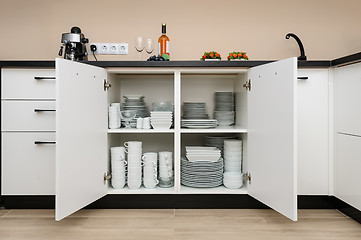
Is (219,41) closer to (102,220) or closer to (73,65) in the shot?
(73,65)

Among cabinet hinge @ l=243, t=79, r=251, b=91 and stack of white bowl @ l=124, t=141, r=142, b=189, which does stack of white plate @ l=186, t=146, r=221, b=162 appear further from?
cabinet hinge @ l=243, t=79, r=251, b=91

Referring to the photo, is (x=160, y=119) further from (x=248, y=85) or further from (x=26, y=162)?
(x=26, y=162)

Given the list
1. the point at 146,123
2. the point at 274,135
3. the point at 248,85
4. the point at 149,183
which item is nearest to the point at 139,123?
the point at 146,123

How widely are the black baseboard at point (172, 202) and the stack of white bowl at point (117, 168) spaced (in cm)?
8

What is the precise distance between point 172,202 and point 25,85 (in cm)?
113

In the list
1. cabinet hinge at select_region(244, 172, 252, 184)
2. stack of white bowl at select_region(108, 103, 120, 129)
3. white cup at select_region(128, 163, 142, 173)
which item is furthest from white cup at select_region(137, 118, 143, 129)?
cabinet hinge at select_region(244, 172, 252, 184)

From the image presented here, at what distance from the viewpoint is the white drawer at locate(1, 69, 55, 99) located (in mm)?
1898

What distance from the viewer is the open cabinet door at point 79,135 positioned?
148 centimetres

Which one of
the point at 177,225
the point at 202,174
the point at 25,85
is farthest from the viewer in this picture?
the point at 202,174

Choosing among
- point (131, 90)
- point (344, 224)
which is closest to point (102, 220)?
point (131, 90)

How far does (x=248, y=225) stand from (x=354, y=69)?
1002 mm

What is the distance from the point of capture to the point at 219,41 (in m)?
2.47

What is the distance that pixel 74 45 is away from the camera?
7.29 feet

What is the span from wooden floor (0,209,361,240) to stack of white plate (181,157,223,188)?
167mm
